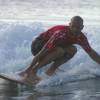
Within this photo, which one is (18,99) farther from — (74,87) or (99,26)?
(99,26)

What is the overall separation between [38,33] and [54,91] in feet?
16.2

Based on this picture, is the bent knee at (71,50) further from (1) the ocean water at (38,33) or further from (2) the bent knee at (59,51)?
(1) the ocean water at (38,33)

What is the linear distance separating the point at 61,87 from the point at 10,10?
9.37 meters

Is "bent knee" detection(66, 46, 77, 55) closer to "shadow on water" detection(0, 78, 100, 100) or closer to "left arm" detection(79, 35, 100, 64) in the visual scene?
"left arm" detection(79, 35, 100, 64)

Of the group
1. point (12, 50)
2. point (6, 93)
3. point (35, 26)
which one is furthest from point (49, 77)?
point (35, 26)

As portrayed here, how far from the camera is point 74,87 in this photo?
10336mm

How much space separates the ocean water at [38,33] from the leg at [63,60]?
0.12 m

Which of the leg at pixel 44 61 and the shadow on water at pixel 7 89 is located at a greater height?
the leg at pixel 44 61

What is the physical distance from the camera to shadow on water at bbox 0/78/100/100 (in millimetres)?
9367

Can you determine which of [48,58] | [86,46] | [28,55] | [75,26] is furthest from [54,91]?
[28,55]

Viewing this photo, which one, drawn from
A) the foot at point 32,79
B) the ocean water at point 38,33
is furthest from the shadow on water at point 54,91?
the foot at point 32,79

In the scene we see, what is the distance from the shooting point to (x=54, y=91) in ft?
32.8

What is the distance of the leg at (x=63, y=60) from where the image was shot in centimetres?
1068

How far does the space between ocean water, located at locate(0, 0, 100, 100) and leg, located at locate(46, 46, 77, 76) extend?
12 centimetres
